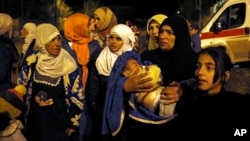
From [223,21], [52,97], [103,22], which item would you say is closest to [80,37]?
[103,22]

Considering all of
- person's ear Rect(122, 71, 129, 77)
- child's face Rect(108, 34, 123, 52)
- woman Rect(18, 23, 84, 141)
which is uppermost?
child's face Rect(108, 34, 123, 52)

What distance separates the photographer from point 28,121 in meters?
5.39

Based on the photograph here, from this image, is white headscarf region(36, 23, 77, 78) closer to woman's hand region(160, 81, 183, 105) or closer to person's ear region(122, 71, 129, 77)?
person's ear region(122, 71, 129, 77)

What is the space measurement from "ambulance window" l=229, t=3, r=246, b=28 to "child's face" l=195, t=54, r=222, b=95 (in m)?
11.6

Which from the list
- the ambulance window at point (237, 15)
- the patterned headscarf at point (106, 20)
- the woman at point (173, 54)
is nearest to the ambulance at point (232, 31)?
the ambulance window at point (237, 15)

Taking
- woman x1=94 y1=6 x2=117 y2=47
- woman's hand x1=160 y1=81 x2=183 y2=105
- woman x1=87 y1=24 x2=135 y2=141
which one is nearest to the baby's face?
woman's hand x1=160 y1=81 x2=183 y2=105

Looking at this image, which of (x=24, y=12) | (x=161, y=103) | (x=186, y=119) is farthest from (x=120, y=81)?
(x=24, y=12)

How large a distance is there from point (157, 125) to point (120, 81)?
0.41m

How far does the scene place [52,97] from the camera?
5266 mm

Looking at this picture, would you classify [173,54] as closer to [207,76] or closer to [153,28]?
[207,76]

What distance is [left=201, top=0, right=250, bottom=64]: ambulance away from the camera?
14750 millimetres

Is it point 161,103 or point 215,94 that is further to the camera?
point 161,103

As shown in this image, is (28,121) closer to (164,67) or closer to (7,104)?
(7,104)

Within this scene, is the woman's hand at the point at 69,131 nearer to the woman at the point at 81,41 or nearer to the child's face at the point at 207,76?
the woman at the point at 81,41
